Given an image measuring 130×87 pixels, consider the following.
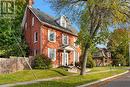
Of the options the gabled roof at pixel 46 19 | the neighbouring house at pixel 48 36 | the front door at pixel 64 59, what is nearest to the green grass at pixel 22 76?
the neighbouring house at pixel 48 36

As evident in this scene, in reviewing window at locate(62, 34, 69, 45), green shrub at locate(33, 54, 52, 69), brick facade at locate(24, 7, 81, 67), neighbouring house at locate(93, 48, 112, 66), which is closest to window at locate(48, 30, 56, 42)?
brick facade at locate(24, 7, 81, 67)

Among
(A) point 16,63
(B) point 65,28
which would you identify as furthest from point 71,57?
(A) point 16,63

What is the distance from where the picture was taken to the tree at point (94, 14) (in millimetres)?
34222

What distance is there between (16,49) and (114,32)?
19.8m

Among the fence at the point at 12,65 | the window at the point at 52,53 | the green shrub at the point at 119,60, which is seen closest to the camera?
the fence at the point at 12,65

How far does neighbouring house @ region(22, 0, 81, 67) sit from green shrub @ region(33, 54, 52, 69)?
348 cm

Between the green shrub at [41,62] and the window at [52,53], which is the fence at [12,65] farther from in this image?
the window at [52,53]

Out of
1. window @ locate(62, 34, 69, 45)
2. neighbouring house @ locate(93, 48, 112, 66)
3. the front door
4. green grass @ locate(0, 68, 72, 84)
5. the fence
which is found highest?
window @ locate(62, 34, 69, 45)

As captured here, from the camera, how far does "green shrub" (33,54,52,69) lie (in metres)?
47.1

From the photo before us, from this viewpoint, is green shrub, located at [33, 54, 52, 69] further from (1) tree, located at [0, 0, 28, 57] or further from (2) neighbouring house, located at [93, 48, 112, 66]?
(2) neighbouring house, located at [93, 48, 112, 66]

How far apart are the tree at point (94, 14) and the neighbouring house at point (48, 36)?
11.3 m

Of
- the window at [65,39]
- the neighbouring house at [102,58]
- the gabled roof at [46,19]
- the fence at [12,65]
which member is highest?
the gabled roof at [46,19]

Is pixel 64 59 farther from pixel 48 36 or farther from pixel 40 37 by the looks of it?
pixel 40 37

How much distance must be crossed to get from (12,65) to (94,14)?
10.8 meters
